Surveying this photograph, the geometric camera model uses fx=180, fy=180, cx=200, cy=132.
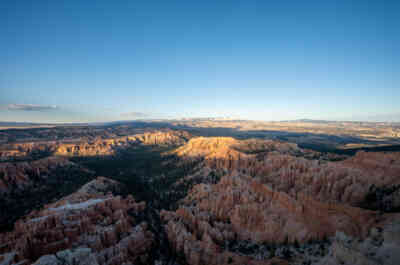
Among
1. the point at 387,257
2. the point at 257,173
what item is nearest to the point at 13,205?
the point at 257,173

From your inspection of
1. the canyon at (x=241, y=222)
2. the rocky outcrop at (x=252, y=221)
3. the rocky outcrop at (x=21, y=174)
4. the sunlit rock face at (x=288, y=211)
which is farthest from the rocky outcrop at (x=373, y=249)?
the rocky outcrop at (x=21, y=174)

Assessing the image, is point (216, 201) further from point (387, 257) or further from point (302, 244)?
point (387, 257)

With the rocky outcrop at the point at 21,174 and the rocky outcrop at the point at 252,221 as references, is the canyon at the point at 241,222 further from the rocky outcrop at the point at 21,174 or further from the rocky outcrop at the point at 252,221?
the rocky outcrop at the point at 21,174

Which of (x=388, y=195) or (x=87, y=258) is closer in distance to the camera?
A: (x=87, y=258)

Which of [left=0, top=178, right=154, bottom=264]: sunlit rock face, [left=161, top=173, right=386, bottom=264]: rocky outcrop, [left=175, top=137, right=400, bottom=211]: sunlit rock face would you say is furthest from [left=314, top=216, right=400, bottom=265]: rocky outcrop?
[left=0, top=178, right=154, bottom=264]: sunlit rock face

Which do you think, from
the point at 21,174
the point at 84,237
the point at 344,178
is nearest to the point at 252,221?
the point at 344,178
